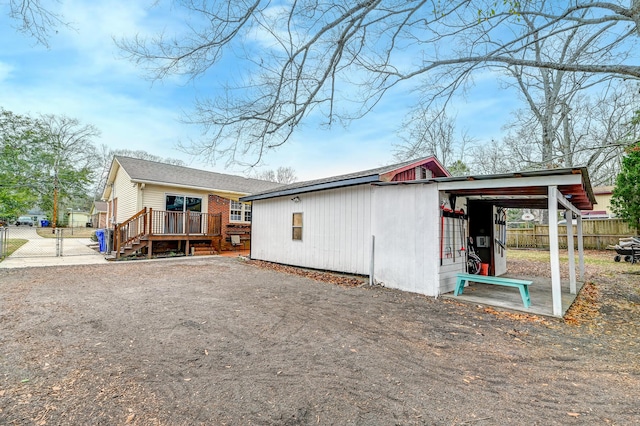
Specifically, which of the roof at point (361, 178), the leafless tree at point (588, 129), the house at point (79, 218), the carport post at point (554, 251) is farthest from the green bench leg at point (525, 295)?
the house at point (79, 218)

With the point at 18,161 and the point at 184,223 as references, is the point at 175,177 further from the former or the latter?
the point at 18,161

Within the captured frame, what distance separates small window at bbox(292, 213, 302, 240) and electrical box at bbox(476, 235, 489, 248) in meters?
5.22

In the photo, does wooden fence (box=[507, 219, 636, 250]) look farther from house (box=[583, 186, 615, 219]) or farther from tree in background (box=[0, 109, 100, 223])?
tree in background (box=[0, 109, 100, 223])

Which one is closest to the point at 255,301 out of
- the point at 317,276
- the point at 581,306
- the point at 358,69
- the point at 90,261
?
the point at 317,276

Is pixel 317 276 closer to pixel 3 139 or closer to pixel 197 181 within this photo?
pixel 197 181

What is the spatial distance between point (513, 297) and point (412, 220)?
2.45 metres

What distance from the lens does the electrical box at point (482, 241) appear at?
8422mm

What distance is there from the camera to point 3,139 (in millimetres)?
20344

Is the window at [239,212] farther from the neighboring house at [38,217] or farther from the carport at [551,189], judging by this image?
the neighboring house at [38,217]

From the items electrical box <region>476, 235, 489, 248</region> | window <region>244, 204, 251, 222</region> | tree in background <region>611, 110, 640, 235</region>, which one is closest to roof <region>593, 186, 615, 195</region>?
tree in background <region>611, 110, 640, 235</region>

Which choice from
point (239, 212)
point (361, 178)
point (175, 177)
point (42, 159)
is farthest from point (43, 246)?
point (361, 178)

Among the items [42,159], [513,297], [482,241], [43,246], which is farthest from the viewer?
[42,159]

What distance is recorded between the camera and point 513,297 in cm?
600

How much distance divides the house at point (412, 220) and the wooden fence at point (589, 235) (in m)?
10.2
